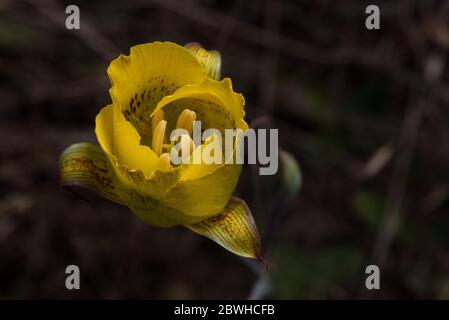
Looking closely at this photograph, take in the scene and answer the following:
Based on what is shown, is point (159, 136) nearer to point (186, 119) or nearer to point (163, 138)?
point (163, 138)

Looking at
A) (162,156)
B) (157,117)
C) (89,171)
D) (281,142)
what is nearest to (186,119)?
(157,117)

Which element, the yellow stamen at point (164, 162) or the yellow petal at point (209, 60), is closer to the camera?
the yellow stamen at point (164, 162)

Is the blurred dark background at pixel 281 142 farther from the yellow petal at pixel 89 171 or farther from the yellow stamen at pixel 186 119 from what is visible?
the yellow stamen at pixel 186 119

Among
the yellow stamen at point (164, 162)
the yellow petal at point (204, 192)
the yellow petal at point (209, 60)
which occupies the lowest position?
the yellow petal at point (204, 192)

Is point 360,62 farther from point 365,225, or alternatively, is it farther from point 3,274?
point 3,274

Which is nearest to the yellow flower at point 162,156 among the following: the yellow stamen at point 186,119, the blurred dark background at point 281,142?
the yellow stamen at point 186,119

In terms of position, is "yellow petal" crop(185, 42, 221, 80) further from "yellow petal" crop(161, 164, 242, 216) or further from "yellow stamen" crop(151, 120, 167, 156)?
"yellow petal" crop(161, 164, 242, 216)

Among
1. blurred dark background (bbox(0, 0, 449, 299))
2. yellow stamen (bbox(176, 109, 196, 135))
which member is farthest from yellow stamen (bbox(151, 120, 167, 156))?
blurred dark background (bbox(0, 0, 449, 299))
